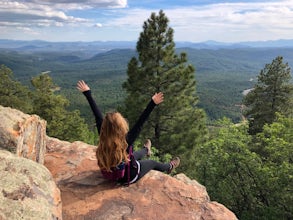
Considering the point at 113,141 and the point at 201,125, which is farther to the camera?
the point at 201,125

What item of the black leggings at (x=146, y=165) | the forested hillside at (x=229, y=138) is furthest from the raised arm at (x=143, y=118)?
the forested hillside at (x=229, y=138)

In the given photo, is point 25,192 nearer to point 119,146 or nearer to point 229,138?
point 119,146

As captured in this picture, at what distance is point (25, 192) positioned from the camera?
14.4ft

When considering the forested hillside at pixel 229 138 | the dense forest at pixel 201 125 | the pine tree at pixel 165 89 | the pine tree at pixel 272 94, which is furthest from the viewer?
the pine tree at pixel 272 94

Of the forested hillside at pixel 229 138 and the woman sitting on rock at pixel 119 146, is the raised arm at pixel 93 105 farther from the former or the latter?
the forested hillside at pixel 229 138

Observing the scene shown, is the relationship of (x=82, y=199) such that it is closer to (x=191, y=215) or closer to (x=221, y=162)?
(x=191, y=215)

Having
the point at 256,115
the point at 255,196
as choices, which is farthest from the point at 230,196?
the point at 256,115

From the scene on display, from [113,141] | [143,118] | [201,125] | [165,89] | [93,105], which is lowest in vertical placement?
[201,125]

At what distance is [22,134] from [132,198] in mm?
2847

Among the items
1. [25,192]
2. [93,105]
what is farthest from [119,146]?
[25,192]

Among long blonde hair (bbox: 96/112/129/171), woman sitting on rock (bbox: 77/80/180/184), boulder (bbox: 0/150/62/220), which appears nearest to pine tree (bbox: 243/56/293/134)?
woman sitting on rock (bbox: 77/80/180/184)

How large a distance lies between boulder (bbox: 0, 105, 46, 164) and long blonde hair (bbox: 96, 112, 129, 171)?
172 centimetres

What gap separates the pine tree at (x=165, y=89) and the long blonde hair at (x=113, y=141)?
10.5 m

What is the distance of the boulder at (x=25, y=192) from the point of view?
156 inches
